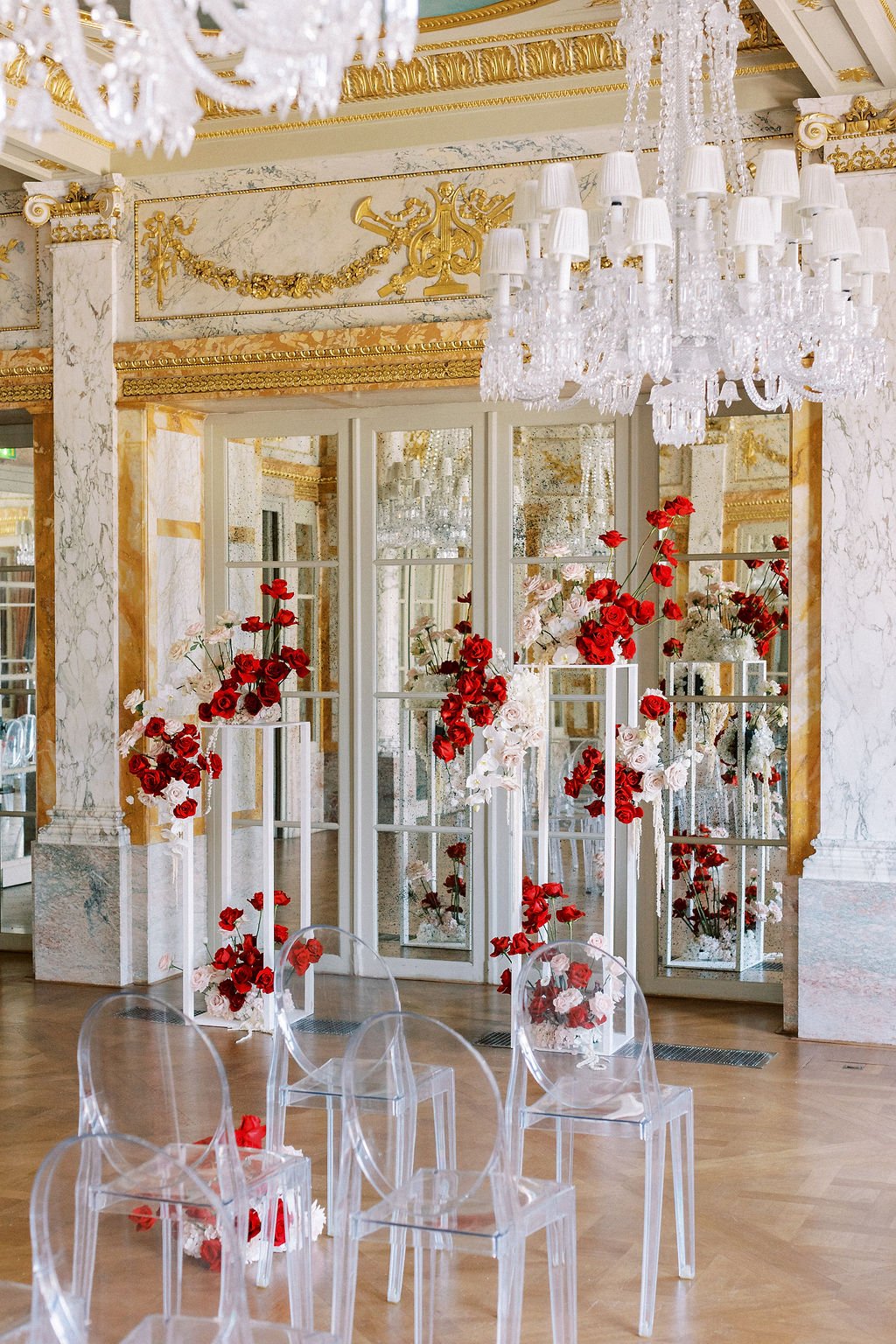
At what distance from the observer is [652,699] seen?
5336mm

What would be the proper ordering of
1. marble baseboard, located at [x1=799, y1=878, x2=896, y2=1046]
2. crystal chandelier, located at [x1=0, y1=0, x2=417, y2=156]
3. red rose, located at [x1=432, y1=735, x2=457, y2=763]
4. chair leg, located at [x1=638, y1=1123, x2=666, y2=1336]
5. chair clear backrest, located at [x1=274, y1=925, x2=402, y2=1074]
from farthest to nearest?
1. marble baseboard, located at [x1=799, y1=878, x2=896, y2=1046]
2. red rose, located at [x1=432, y1=735, x2=457, y2=763]
3. chair clear backrest, located at [x1=274, y1=925, x2=402, y2=1074]
4. chair leg, located at [x1=638, y1=1123, x2=666, y2=1336]
5. crystal chandelier, located at [x1=0, y1=0, x2=417, y2=156]

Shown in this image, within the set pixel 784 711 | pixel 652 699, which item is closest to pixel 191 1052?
pixel 652 699

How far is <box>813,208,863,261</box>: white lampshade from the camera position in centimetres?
435

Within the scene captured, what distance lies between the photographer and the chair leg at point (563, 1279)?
3.23 meters

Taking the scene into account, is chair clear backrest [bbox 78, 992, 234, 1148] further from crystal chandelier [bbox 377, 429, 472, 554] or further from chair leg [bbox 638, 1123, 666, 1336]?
crystal chandelier [bbox 377, 429, 472, 554]

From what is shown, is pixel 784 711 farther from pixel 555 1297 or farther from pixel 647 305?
pixel 555 1297

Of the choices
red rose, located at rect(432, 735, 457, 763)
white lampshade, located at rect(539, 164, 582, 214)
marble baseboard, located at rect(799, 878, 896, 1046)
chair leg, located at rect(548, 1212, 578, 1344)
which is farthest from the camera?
marble baseboard, located at rect(799, 878, 896, 1046)

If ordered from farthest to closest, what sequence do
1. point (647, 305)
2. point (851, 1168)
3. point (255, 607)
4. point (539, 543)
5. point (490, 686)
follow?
point (255, 607) < point (539, 543) < point (490, 686) < point (851, 1168) < point (647, 305)

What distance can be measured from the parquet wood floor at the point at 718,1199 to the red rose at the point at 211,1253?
15cm

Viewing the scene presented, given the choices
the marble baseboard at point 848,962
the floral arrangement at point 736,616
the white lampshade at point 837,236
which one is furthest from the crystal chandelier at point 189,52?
the floral arrangement at point 736,616

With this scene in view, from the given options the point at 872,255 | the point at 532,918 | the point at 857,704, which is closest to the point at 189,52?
the point at 872,255

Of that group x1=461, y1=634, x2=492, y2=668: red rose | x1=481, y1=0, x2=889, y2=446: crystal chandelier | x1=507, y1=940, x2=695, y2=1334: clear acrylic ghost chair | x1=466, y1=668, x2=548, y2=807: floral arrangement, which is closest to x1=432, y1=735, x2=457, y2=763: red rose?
x1=466, y1=668, x2=548, y2=807: floral arrangement

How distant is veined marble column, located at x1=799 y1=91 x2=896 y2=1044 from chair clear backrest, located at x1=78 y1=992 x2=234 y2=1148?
3.51 metres

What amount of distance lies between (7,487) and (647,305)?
4809 millimetres
